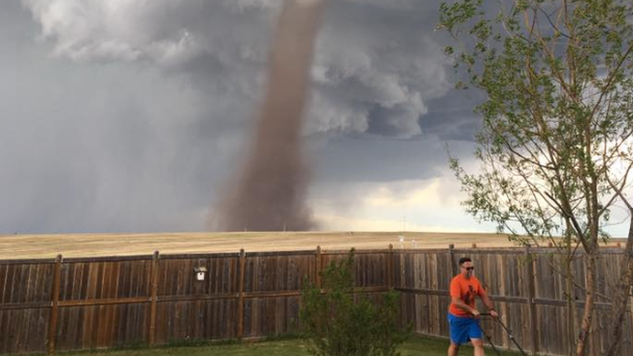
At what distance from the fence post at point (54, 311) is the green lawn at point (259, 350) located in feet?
1.12

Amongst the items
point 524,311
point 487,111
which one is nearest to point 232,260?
point 524,311

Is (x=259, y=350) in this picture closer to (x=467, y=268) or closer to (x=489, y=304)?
(x=467, y=268)

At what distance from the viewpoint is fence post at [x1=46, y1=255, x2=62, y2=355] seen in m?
11.1

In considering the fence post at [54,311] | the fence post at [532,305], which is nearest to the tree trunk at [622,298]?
the fence post at [532,305]

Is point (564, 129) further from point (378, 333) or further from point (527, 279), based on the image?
point (527, 279)

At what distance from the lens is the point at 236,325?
12.8m

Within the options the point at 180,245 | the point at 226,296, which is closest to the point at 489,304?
the point at 226,296

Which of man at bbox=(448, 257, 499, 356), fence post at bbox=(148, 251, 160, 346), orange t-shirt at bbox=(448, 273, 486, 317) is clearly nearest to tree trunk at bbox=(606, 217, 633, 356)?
man at bbox=(448, 257, 499, 356)

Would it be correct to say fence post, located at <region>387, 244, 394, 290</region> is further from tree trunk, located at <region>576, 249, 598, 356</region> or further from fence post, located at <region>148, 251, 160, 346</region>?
tree trunk, located at <region>576, 249, 598, 356</region>

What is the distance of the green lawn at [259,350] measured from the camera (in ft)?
36.3

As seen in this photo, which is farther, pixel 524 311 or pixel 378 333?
pixel 524 311

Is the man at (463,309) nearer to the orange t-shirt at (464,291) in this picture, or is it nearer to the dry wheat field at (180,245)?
the orange t-shirt at (464,291)

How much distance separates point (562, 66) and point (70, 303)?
1140 centimetres

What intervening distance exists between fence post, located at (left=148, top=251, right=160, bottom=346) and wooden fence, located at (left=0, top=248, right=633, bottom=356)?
0.03 m
